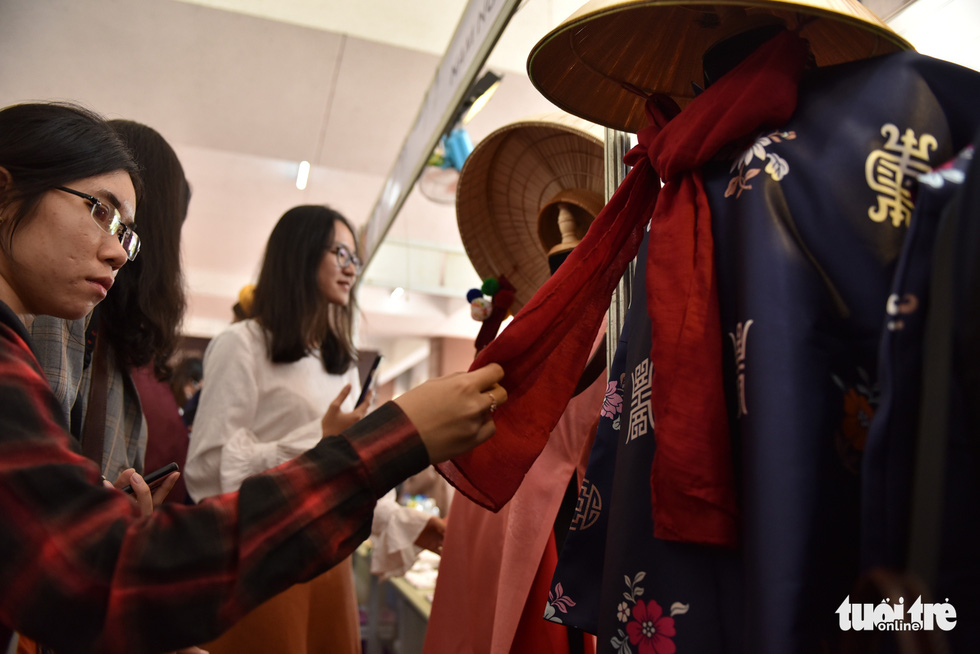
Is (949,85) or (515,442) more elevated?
(949,85)

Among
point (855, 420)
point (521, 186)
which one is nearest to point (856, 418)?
point (855, 420)

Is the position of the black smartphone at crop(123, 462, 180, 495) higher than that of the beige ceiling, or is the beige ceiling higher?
the beige ceiling

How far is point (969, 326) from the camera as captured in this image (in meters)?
0.46

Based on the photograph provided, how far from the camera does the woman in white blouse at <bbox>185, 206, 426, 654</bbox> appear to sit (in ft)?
4.78

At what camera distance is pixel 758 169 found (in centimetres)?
69

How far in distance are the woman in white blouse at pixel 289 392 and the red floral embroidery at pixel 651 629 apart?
33.6 inches

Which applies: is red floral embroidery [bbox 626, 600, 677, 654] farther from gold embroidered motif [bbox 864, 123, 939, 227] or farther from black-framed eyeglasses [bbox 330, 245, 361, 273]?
black-framed eyeglasses [bbox 330, 245, 361, 273]

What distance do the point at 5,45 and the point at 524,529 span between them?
3541mm

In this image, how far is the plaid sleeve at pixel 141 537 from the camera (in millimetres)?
556

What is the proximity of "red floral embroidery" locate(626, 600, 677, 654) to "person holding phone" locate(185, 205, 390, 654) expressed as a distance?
33.9 inches

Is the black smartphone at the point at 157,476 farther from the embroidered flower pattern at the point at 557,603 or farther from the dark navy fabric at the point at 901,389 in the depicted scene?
the dark navy fabric at the point at 901,389

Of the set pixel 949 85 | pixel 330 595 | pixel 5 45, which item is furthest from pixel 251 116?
pixel 949 85

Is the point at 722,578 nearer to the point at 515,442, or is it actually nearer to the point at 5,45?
the point at 515,442

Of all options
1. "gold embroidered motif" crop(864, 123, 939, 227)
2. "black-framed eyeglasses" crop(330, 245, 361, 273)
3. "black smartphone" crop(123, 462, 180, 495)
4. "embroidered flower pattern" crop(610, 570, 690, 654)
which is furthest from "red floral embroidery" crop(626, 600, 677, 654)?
"black-framed eyeglasses" crop(330, 245, 361, 273)
